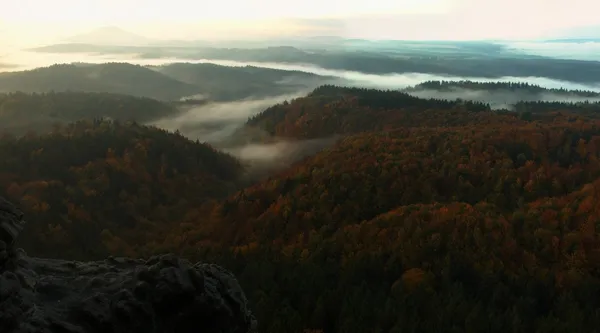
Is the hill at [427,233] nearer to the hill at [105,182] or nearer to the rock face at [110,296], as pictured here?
the hill at [105,182]

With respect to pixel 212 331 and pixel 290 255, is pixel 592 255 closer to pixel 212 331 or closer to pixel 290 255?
pixel 290 255

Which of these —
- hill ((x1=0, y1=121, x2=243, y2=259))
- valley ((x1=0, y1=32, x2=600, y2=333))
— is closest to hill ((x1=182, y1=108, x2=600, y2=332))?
valley ((x1=0, y1=32, x2=600, y2=333))

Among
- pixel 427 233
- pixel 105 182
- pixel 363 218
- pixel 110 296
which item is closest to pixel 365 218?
pixel 363 218

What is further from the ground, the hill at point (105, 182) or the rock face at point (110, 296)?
the rock face at point (110, 296)

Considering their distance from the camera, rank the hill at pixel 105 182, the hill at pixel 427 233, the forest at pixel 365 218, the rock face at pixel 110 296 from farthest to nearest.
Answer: the hill at pixel 105 182 < the forest at pixel 365 218 < the hill at pixel 427 233 < the rock face at pixel 110 296

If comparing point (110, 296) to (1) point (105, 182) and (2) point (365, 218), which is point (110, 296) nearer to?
(2) point (365, 218)

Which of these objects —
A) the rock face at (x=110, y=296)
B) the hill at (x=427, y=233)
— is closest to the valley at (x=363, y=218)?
the hill at (x=427, y=233)

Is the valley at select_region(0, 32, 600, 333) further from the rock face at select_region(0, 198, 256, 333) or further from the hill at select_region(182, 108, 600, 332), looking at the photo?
the rock face at select_region(0, 198, 256, 333)
